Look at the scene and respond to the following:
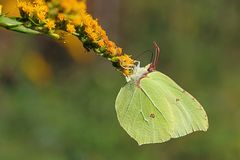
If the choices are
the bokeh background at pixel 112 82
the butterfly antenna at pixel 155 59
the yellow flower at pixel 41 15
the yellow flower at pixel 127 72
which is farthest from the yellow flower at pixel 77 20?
the bokeh background at pixel 112 82

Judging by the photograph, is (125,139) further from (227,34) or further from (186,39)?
(227,34)

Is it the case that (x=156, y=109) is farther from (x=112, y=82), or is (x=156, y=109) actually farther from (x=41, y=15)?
(x=112, y=82)

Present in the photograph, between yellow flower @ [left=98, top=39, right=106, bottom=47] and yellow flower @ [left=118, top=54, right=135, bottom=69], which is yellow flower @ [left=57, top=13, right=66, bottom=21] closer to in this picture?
yellow flower @ [left=98, top=39, right=106, bottom=47]

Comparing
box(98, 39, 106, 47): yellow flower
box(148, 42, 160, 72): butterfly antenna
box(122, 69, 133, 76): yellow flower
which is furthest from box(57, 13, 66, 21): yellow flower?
Result: box(148, 42, 160, 72): butterfly antenna

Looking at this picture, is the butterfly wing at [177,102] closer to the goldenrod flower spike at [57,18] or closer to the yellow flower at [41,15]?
the goldenrod flower spike at [57,18]

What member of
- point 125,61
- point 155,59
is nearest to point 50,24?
point 125,61

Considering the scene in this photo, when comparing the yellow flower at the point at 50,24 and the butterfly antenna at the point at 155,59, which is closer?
the yellow flower at the point at 50,24

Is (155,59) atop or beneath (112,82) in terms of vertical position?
beneath

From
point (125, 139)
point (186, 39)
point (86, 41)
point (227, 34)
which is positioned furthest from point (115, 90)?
point (86, 41)
